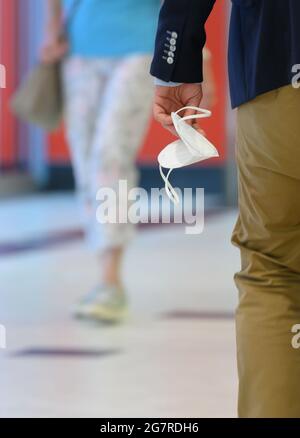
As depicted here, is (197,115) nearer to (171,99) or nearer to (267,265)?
(171,99)

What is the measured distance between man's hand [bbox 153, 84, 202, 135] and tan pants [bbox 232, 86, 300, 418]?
87mm

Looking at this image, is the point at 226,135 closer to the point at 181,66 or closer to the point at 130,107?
the point at 130,107

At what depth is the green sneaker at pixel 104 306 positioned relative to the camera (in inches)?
147

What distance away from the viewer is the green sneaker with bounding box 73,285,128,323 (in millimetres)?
3742

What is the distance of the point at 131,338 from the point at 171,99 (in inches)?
67.1

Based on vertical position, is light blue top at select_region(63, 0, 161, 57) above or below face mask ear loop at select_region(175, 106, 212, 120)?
above

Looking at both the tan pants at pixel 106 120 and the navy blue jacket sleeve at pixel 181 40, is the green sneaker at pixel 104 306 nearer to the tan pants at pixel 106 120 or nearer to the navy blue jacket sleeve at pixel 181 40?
the tan pants at pixel 106 120

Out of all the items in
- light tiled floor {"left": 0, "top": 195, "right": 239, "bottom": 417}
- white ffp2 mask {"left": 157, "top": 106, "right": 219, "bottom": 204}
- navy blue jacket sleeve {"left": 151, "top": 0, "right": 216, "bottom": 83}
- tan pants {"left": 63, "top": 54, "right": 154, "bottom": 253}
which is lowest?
light tiled floor {"left": 0, "top": 195, "right": 239, "bottom": 417}

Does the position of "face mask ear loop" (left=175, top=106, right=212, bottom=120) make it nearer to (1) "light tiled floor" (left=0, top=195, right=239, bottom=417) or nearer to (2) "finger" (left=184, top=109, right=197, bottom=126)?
(2) "finger" (left=184, top=109, right=197, bottom=126)

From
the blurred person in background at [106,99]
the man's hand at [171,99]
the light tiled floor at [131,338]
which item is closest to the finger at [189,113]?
the man's hand at [171,99]

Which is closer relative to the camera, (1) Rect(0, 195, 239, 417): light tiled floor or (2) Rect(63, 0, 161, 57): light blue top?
(1) Rect(0, 195, 239, 417): light tiled floor

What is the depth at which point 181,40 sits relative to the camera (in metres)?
1.77

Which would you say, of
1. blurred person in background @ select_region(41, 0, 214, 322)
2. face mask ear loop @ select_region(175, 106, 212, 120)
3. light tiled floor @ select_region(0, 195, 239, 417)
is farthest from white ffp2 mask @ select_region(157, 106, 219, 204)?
blurred person in background @ select_region(41, 0, 214, 322)

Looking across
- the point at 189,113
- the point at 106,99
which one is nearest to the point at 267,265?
the point at 189,113
